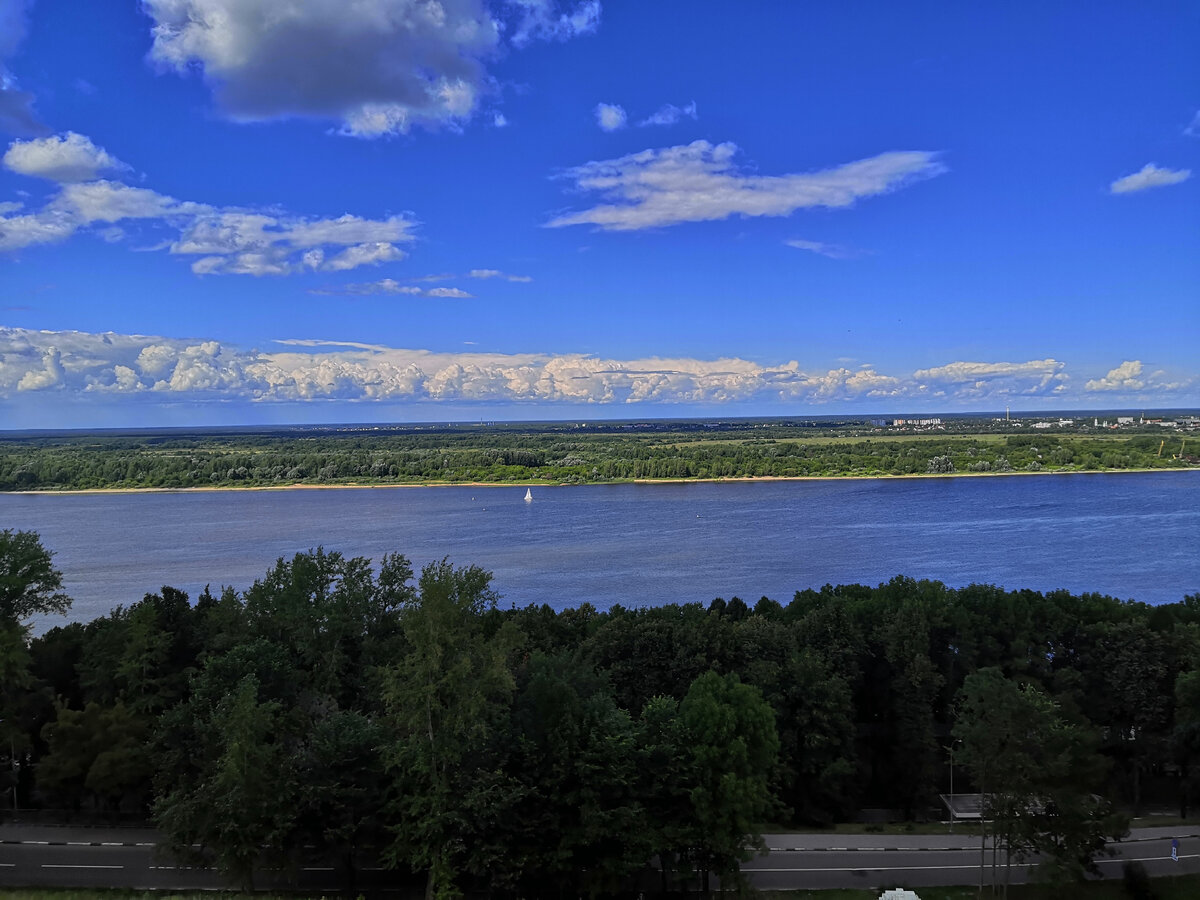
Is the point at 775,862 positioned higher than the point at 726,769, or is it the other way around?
the point at 726,769

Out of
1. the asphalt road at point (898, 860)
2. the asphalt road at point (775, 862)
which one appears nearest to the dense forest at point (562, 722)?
the asphalt road at point (775, 862)

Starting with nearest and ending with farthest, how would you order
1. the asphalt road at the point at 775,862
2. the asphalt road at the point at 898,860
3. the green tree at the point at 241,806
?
the green tree at the point at 241,806
the asphalt road at the point at 775,862
the asphalt road at the point at 898,860

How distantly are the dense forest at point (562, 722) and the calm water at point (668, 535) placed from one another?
1439cm

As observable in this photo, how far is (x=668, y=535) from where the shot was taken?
4959cm

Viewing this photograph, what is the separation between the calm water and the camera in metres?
36.0

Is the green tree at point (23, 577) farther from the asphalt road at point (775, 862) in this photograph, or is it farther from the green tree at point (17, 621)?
the asphalt road at point (775, 862)

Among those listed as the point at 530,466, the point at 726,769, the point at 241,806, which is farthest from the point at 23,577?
the point at 530,466

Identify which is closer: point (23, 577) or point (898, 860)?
point (898, 860)

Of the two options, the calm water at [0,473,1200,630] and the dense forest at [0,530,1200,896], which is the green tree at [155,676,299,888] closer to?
the dense forest at [0,530,1200,896]

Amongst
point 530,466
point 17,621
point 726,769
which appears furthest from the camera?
point 530,466

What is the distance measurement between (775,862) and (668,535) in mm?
36311

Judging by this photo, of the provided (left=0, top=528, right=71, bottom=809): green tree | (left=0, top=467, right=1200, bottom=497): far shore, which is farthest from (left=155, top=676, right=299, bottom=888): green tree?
(left=0, top=467, right=1200, bottom=497): far shore

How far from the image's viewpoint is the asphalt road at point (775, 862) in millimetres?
12398

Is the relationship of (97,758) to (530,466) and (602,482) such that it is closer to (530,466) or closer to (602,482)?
(602,482)
